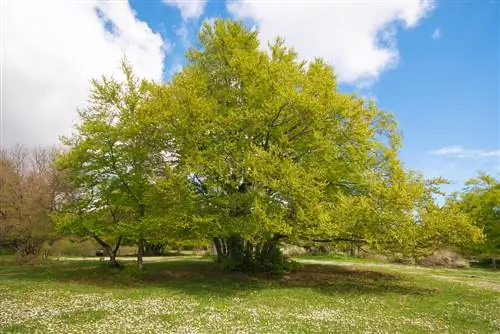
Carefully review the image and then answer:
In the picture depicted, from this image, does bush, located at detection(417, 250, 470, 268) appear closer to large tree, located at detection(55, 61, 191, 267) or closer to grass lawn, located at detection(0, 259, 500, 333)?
grass lawn, located at detection(0, 259, 500, 333)

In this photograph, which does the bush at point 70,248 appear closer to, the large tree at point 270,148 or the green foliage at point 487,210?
the large tree at point 270,148

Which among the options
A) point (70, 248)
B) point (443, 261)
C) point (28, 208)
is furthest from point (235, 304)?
point (443, 261)

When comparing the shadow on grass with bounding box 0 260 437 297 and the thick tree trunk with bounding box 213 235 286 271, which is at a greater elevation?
the thick tree trunk with bounding box 213 235 286 271

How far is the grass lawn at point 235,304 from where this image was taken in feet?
45.2

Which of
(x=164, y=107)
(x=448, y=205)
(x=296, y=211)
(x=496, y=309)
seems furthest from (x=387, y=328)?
(x=164, y=107)

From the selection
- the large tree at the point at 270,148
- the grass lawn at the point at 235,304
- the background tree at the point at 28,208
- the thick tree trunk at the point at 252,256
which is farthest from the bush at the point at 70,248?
the large tree at the point at 270,148

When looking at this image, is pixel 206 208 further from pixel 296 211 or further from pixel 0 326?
pixel 0 326

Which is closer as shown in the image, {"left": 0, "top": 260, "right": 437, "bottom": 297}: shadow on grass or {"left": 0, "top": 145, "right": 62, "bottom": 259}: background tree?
{"left": 0, "top": 260, "right": 437, "bottom": 297}: shadow on grass

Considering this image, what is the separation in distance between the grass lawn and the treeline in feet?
10.4

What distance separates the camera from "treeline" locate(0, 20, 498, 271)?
22297mm

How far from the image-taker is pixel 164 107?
25.0 meters

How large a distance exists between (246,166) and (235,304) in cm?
876

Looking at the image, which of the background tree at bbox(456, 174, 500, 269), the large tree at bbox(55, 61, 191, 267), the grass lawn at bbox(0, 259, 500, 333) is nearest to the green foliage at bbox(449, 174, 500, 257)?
the background tree at bbox(456, 174, 500, 269)

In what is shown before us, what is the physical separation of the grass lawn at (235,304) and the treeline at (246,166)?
124 inches
